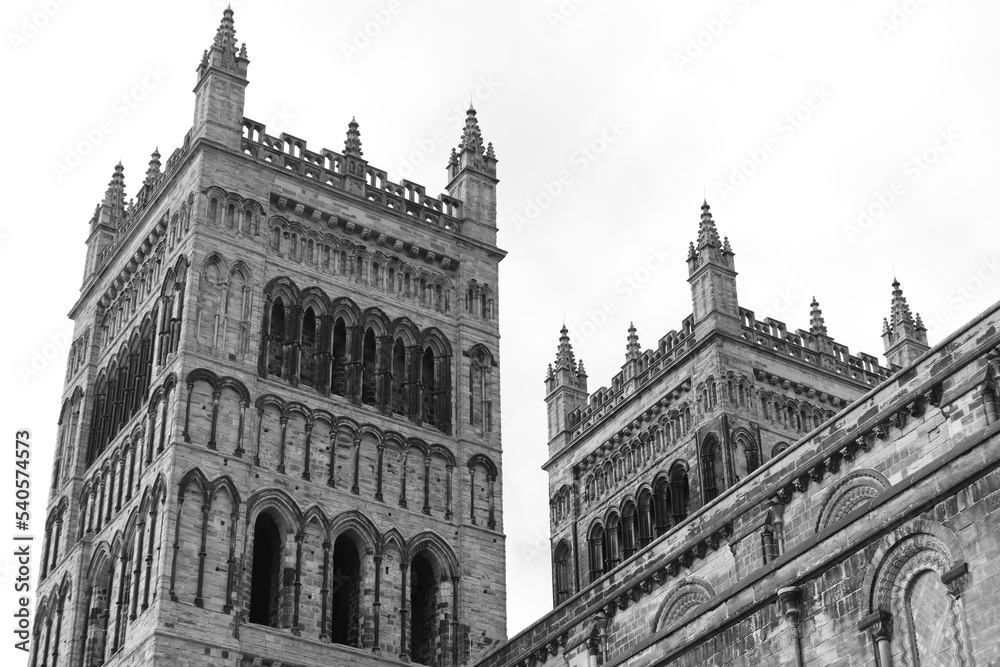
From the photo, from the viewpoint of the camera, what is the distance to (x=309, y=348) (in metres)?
49.4

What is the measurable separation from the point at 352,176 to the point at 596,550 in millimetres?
16086

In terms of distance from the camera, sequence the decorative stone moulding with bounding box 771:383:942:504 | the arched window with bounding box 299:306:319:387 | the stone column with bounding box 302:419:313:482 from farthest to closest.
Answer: the arched window with bounding box 299:306:319:387 < the stone column with bounding box 302:419:313:482 < the decorative stone moulding with bounding box 771:383:942:504

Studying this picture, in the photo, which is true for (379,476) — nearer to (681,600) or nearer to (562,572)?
(681,600)

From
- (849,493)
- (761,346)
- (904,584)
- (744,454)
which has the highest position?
(761,346)

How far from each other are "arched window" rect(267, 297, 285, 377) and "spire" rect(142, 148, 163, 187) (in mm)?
7963

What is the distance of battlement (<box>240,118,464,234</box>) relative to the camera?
170 feet

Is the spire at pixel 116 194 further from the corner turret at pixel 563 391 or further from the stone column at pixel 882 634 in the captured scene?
the stone column at pixel 882 634

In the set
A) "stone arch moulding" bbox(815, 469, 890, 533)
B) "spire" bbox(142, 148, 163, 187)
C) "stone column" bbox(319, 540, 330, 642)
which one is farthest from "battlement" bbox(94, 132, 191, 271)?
"stone arch moulding" bbox(815, 469, 890, 533)

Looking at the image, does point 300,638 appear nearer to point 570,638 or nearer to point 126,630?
point 126,630

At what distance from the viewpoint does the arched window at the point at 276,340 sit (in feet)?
158

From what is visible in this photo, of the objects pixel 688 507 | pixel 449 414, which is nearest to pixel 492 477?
pixel 449 414

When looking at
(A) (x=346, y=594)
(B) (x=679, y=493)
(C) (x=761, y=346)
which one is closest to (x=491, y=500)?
(A) (x=346, y=594)

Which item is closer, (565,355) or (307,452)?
(307,452)

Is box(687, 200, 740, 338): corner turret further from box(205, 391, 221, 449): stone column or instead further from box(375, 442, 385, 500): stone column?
box(205, 391, 221, 449): stone column
